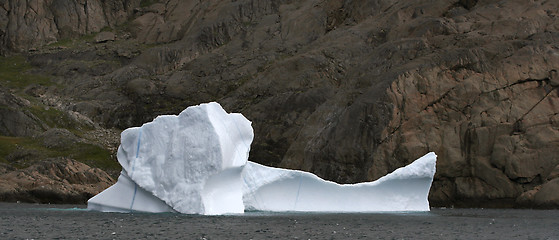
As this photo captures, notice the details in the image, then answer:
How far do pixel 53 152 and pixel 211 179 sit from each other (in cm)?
3985

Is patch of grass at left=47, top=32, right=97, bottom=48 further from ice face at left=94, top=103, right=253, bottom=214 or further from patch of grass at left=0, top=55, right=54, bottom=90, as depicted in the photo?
ice face at left=94, top=103, right=253, bottom=214

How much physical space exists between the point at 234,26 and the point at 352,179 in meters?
41.7

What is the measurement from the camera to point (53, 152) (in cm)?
6894

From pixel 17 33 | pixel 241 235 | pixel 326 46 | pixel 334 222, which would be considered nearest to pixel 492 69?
pixel 326 46

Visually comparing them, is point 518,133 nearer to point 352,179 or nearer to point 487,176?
point 487,176

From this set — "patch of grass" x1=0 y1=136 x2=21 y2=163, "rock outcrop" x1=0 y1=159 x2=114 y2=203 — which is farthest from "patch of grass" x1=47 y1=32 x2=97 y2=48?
"rock outcrop" x1=0 y1=159 x2=114 y2=203

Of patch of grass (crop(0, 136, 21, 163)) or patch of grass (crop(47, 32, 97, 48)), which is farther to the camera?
patch of grass (crop(47, 32, 97, 48))

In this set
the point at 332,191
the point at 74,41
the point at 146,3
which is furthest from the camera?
the point at 146,3

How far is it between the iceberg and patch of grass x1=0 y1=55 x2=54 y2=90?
2504 inches

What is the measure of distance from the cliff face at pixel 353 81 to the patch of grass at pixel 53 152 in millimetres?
9105

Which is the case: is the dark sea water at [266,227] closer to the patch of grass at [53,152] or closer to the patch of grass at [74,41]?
the patch of grass at [53,152]

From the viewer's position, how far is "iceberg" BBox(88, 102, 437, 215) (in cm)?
3297

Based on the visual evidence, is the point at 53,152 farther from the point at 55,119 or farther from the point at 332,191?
the point at 332,191

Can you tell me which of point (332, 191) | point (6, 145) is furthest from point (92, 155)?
point (332, 191)
